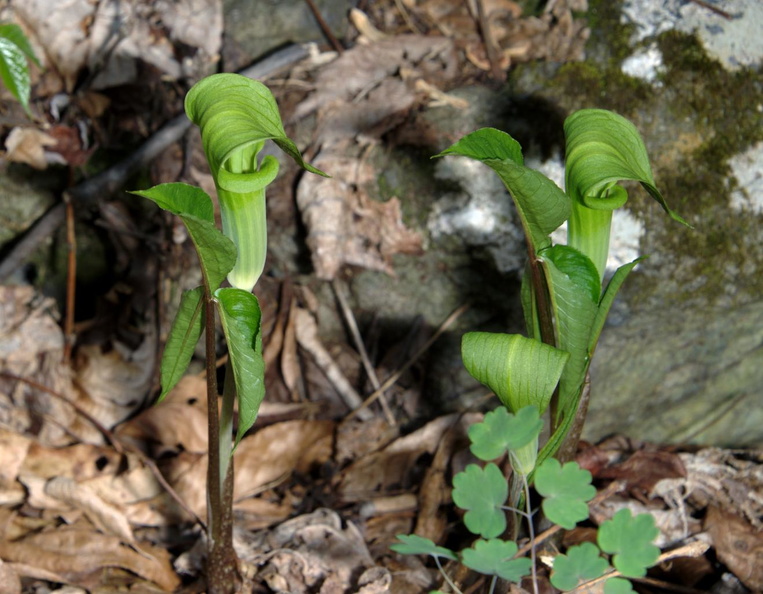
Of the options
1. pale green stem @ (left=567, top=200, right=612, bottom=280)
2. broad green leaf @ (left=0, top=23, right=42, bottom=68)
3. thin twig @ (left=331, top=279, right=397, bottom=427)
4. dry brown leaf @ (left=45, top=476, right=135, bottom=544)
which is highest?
pale green stem @ (left=567, top=200, right=612, bottom=280)

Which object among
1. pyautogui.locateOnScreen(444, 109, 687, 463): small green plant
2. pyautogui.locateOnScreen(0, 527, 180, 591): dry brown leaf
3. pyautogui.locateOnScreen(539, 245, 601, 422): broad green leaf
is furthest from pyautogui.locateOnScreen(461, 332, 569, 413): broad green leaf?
pyautogui.locateOnScreen(0, 527, 180, 591): dry brown leaf

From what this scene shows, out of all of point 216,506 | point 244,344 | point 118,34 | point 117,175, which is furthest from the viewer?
point 118,34

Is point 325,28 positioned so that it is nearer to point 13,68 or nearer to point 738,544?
point 13,68

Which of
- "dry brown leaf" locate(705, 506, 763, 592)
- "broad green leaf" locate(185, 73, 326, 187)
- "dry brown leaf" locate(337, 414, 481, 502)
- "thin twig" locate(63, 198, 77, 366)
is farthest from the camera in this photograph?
"thin twig" locate(63, 198, 77, 366)

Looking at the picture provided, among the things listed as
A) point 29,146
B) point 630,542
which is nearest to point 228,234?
point 630,542

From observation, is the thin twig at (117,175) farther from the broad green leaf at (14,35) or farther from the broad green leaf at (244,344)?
the broad green leaf at (244,344)

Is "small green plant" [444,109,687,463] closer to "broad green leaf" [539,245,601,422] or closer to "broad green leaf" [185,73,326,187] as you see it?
"broad green leaf" [539,245,601,422]
